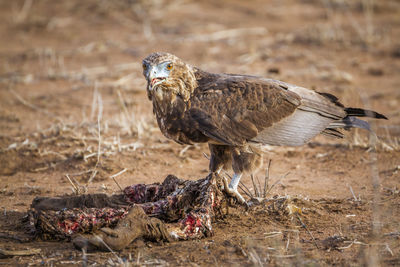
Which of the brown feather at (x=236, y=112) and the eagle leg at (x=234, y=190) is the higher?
the brown feather at (x=236, y=112)

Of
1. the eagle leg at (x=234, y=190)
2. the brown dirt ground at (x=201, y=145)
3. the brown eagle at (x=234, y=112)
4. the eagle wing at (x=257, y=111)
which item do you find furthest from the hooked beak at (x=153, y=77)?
the brown dirt ground at (x=201, y=145)

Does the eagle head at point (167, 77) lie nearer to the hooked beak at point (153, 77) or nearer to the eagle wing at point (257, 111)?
the hooked beak at point (153, 77)

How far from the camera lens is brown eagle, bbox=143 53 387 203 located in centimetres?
489

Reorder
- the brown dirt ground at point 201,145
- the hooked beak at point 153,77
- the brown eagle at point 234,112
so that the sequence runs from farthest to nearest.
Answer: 1. the brown eagle at point 234,112
2. the hooked beak at point 153,77
3. the brown dirt ground at point 201,145

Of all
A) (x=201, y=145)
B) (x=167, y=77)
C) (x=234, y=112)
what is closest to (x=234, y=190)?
(x=234, y=112)

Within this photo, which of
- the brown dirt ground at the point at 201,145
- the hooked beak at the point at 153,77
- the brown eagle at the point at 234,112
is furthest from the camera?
the brown eagle at the point at 234,112

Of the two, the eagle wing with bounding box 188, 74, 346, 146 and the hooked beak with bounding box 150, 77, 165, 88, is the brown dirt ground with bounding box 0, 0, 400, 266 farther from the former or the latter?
the hooked beak with bounding box 150, 77, 165, 88

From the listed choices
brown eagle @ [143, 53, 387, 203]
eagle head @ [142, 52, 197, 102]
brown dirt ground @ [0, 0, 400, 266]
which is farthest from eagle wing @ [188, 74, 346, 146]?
brown dirt ground @ [0, 0, 400, 266]

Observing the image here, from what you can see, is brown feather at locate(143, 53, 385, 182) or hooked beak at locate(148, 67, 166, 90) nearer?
hooked beak at locate(148, 67, 166, 90)

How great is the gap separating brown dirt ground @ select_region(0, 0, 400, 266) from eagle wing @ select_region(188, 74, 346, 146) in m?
0.66

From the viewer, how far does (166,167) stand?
21.2 ft

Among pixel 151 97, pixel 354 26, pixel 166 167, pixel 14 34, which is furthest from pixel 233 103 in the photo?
pixel 14 34

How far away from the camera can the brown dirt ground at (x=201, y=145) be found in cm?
426

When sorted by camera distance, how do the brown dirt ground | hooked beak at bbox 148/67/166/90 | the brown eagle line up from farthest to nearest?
the brown eagle < hooked beak at bbox 148/67/166/90 < the brown dirt ground
